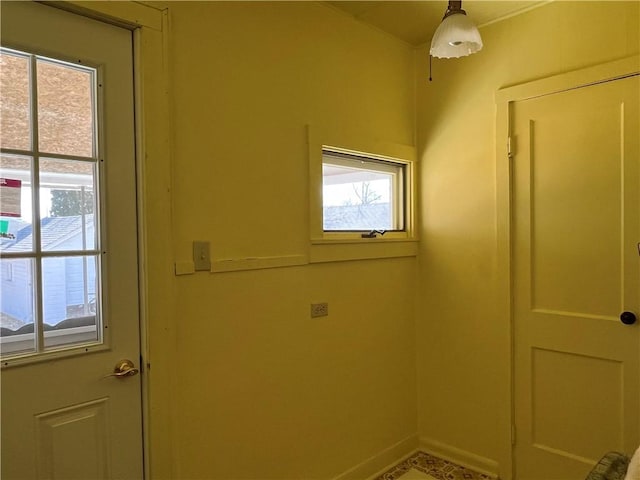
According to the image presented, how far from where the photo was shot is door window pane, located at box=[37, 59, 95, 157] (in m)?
1.44

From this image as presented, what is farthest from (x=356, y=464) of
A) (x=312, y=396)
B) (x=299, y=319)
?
(x=299, y=319)

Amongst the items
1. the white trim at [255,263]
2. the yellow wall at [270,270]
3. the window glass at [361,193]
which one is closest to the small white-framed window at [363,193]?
the window glass at [361,193]

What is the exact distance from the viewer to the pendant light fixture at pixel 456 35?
1702 mm

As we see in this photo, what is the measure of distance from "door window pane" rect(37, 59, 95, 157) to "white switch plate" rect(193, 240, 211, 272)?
50cm

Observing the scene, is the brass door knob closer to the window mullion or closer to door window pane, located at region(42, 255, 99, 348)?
door window pane, located at region(42, 255, 99, 348)

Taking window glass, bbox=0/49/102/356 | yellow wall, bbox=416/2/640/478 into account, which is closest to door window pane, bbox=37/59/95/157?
window glass, bbox=0/49/102/356

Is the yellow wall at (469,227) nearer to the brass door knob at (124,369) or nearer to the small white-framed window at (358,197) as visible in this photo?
the small white-framed window at (358,197)

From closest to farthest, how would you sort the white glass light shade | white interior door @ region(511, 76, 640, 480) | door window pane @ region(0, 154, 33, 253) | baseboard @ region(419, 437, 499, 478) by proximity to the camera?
door window pane @ region(0, 154, 33, 253), the white glass light shade, white interior door @ region(511, 76, 640, 480), baseboard @ region(419, 437, 499, 478)

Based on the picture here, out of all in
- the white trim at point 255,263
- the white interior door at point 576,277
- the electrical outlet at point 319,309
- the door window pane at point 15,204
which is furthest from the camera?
the electrical outlet at point 319,309

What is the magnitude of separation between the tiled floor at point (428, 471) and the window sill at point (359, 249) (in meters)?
1.23

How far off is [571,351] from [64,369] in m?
2.22

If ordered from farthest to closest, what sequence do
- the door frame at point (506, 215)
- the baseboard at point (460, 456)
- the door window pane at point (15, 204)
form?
the baseboard at point (460, 456) → the door frame at point (506, 215) → the door window pane at point (15, 204)

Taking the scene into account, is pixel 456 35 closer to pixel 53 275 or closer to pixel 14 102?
pixel 14 102

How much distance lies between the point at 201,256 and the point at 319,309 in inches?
28.2
